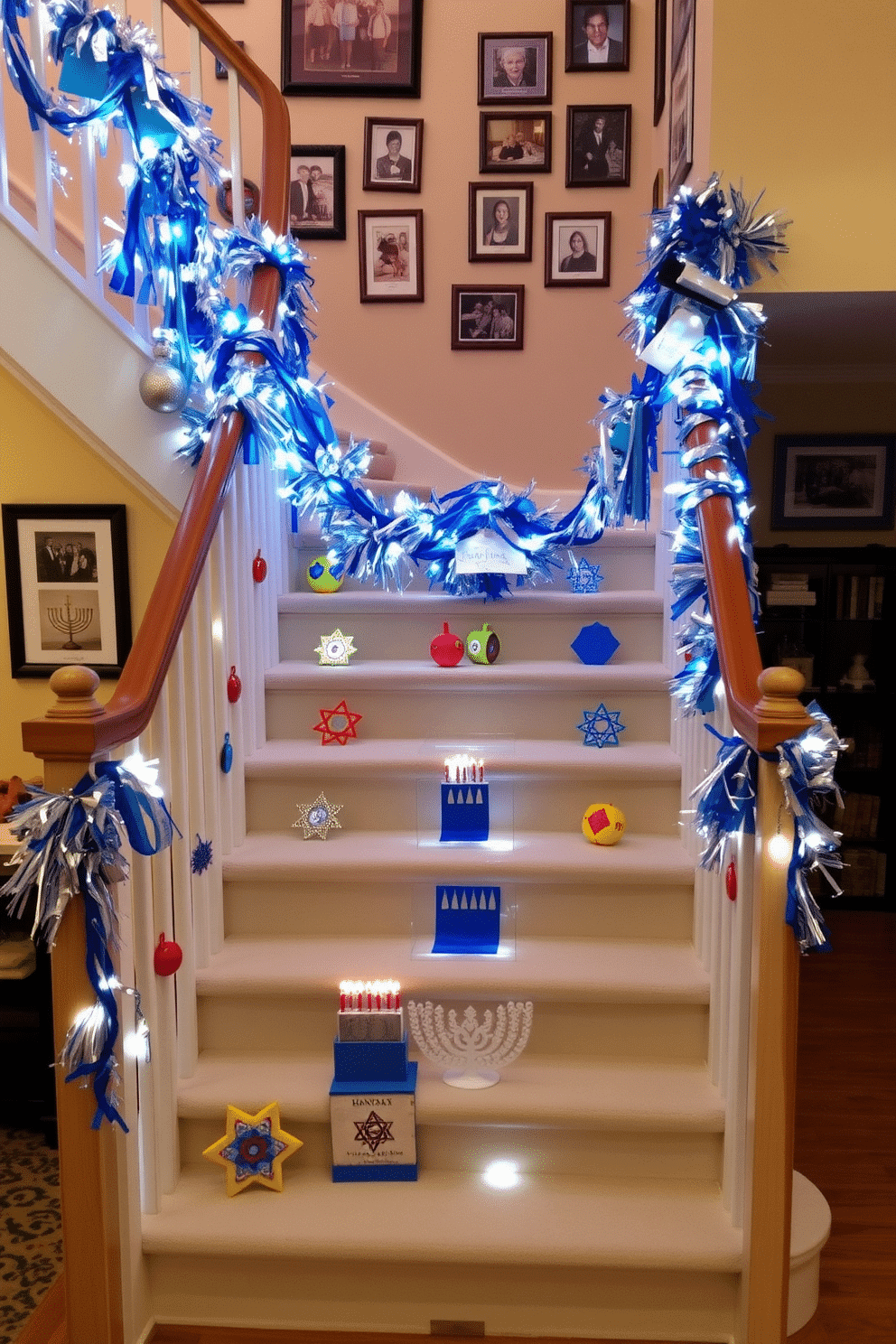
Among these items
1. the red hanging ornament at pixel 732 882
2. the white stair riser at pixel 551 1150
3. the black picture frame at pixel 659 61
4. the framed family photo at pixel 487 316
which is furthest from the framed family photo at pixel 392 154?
the white stair riser at pixel 551 1150

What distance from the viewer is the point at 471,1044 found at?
2049mm

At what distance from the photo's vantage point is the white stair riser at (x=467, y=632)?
9.40 feet

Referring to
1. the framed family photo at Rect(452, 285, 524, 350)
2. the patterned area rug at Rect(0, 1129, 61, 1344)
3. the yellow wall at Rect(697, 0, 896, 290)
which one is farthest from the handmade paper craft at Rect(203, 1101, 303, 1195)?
the framed family photo at Rect(452, 285, 524, 350)

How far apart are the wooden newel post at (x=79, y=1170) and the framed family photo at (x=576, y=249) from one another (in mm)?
3108

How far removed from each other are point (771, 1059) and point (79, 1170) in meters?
1.12

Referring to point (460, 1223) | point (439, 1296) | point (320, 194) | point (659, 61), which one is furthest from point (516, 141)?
point (439, 1296)

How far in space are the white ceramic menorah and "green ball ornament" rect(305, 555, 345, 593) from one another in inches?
52.4

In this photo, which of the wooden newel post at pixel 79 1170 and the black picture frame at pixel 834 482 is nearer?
the wooden newel post at pixel 79 1170

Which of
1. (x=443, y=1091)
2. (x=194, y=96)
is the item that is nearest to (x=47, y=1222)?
Answer: (x=443, y=1091)

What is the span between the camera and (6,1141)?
8.30ft

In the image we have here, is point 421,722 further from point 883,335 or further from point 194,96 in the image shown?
point 883,335

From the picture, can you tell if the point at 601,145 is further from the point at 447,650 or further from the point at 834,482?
the point at 447,650

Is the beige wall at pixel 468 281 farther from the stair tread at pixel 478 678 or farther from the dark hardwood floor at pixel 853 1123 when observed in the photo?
the dark hardwood floor at pixel 853 1123

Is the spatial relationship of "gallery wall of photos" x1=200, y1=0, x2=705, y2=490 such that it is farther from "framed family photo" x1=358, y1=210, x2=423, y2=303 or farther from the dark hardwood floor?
the dark hardwood floor
